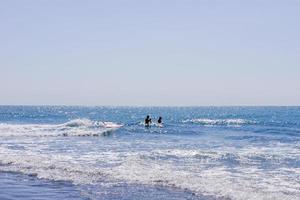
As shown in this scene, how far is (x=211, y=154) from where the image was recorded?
26.9 meters

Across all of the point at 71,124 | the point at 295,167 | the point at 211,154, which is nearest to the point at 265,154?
the point at 211,154

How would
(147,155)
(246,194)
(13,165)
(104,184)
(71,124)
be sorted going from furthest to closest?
1. (71,124)
2. (147,155)
3. (13,165)
4. (104,184)
5. (246,194)

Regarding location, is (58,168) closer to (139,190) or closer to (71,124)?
(139,190)

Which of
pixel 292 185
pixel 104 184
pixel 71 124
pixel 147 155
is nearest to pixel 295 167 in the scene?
pixel 292 185

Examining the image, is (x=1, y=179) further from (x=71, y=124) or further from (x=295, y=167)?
(x=71, y=124)

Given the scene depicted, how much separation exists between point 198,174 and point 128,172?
9.18 ft

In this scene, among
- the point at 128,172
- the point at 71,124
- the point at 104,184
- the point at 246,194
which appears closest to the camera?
the point at 246,194

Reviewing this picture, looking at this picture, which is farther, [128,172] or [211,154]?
[211,154]

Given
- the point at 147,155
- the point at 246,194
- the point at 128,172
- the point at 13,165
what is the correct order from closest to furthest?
1. the point at 246,194
2. the point at 128,172
3. the point at 13,165
4. the point at 147,155

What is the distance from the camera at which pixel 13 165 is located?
21.3 meters

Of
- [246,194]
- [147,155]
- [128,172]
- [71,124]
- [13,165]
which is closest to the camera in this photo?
[246,194]

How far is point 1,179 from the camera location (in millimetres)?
17375

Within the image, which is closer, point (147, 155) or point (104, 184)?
point (104, 184)

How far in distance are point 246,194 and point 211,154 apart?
11915mm
